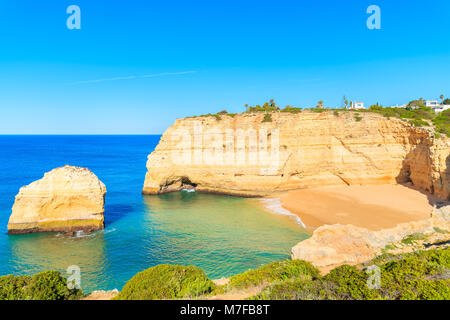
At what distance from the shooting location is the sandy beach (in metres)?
23.1

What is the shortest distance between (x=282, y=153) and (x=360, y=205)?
429 inches

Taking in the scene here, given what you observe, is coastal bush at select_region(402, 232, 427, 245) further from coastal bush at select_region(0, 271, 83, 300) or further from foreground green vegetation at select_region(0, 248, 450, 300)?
coastal bush at select_region(0, 271, 83, 300)

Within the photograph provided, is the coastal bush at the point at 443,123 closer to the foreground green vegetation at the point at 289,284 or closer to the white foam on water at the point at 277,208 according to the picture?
the white foam on water at the point at 277,208

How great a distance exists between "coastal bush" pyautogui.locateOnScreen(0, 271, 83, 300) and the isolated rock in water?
1330cm

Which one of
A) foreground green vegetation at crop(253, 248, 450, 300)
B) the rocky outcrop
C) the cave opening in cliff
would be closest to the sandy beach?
the rocky outcrop

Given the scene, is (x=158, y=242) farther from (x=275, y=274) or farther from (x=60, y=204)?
(x=275, y=274)

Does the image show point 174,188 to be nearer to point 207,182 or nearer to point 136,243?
point 207,182

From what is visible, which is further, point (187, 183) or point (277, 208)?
point (187, 183)

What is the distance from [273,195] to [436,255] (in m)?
24.1

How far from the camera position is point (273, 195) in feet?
110

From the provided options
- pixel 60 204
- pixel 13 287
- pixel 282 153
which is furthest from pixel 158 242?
pixel 282 153

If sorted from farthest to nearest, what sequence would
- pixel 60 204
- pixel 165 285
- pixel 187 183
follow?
pixel 187 183
pixel 60 204
pixel 165 285

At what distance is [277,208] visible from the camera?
A: 93.0 feet
